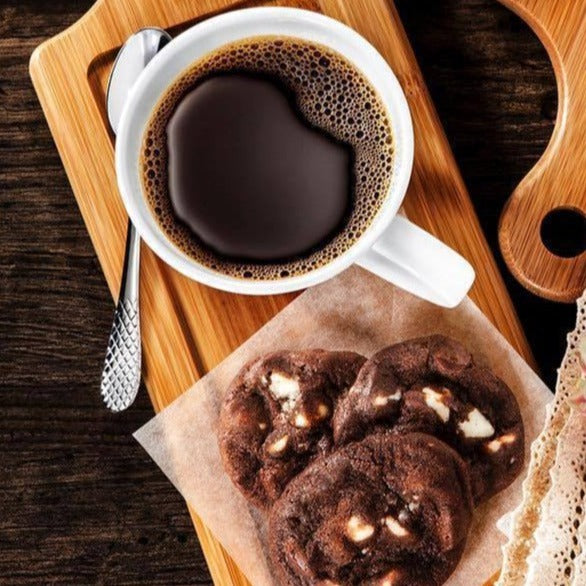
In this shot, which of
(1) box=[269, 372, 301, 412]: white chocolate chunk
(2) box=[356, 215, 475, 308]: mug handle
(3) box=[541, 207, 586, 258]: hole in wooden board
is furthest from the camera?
(3) box=[541, 207, 586, 258]: hole in wooden board

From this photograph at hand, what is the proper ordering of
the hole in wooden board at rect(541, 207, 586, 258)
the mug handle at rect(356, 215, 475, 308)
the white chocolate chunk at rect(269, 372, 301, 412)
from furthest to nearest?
the hole in wooden board at rect(541, 207, 586, 258) → the white chocolate chunk at rect(269, 372, 301, 412) → the mug handle at rect(356, 215, 475, 308)

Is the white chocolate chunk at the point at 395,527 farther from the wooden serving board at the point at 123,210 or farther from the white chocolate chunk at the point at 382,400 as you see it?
the wooden serving board at the point at 123,210

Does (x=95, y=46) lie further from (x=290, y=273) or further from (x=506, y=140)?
(x=506, y=140)

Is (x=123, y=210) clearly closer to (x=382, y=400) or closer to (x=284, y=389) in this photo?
(x=284, y=389)

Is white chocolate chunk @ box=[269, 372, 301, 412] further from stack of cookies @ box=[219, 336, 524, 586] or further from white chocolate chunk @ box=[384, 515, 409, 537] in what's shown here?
white chocolate chunk @ box=[384, 515, 409, 537]

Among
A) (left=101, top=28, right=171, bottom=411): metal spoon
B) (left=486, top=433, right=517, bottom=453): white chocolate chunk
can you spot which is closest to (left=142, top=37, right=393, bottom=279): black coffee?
(left=101, top=28, right=171, bottom=411): metal spoon

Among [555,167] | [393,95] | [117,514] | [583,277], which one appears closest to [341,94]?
[393,95]

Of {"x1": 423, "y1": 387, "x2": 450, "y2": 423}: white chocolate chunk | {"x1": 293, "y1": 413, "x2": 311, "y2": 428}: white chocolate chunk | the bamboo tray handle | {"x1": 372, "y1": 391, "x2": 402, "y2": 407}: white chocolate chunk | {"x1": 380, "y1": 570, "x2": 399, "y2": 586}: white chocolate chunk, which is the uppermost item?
the bamboo tray handle
